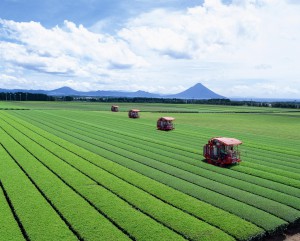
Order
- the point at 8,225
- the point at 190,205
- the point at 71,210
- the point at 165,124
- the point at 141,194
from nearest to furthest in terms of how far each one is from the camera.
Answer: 1. the point at 8,225
2. the point at 71,210
3. the point at 190,205
4. the point at 141,194
5. the point at 165,124

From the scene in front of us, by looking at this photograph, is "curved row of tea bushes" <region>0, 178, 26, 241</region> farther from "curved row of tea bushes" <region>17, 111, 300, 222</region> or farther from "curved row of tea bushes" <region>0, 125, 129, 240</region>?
"curved row of tea bushes" <region>17, 111, 300, 222</region>

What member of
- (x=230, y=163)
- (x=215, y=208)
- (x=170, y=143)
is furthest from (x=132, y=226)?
(x=170, y=143)

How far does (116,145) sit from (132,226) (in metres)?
21.8

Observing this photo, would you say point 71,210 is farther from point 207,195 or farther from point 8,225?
point 207,195

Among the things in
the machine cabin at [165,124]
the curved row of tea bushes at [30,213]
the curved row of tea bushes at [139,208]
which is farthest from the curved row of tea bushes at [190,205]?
the machine cabin at [165,124]

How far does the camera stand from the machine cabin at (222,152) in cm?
2800

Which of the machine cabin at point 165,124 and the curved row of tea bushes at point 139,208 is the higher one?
the machine cabin at point 165,124

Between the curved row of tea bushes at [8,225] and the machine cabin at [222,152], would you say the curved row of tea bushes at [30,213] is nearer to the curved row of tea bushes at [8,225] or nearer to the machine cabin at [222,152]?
the curved row of tea bushes at [8,225]

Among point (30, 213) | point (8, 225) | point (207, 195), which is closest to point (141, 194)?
point (207, 195)

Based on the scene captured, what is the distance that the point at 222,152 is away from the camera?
92.9 ft

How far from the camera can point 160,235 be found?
48.2 feet

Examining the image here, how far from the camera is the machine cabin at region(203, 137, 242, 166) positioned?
28.0 m

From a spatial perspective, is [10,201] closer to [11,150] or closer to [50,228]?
[50,228]

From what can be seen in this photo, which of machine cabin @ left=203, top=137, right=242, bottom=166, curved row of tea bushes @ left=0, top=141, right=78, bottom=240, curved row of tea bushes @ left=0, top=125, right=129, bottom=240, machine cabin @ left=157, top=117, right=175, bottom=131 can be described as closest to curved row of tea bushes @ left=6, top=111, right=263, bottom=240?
curved row of tea bushes @ left=0, top=125, right=129, bottom=240
